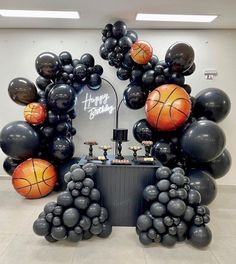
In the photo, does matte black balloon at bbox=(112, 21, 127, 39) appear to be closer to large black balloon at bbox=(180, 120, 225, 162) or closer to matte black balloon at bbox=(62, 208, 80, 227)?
large black balloon at bbox=(180, 120, 225, 162)

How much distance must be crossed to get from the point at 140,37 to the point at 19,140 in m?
2.79

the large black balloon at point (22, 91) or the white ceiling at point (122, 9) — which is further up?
the white ceiling at point (122, 9)

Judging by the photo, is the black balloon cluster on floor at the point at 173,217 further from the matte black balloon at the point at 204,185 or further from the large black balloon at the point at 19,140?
the large black balloon at the point at 19,140

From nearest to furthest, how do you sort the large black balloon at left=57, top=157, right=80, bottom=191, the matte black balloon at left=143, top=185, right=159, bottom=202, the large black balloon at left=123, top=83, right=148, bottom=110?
the matte black balloon at left=143, top=185, right=159, bottom=202
the large black balloon at left=123, top=83, right=148, bottom=110
the large black balloon at left=57, top=157, right=80, bottom=191

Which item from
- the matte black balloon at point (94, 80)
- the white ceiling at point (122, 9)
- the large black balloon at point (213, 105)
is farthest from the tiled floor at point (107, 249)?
the white ceiling at point (122, 9)

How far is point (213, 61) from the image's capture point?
15.4ft

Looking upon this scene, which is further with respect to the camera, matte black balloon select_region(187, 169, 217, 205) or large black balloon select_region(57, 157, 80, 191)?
large black balloon select_region(57, 157, 80, 191)

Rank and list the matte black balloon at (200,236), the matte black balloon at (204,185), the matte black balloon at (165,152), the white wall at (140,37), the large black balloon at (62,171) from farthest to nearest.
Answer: the white wall at (140,37)
the large black balloon at (62,171)
the matte black balloon at (165,152)
the matte black balloon at (204,185)
the matte black balloon at (200,236)

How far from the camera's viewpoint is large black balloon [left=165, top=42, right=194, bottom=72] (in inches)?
138

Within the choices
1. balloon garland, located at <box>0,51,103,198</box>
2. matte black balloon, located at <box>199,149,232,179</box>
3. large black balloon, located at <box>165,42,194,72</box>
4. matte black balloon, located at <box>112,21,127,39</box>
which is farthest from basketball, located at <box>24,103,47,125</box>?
matte black balloon, located at <box>199,149,232,179</box>

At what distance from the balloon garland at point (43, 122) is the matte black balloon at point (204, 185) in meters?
1.95

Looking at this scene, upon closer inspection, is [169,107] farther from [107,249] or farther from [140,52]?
[107,249]

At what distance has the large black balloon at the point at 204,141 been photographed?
3291 millimetres

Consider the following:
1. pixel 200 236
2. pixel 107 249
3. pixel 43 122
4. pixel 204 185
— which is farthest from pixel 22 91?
pixel 200 236
